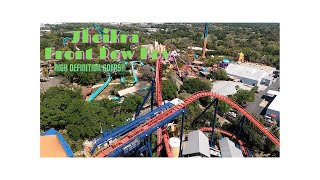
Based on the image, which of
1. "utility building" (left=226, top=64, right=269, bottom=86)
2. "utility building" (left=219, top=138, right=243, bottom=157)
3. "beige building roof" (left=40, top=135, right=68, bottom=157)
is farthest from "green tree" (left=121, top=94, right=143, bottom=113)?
"utility building" (left=226, top=64, right=269, bottom=86)

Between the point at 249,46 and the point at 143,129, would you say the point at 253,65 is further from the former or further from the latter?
the point at 143,129

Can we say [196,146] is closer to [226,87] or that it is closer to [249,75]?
[226,87]

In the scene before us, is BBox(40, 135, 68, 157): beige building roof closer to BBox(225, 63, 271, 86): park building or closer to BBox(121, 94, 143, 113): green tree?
BBox(121, 94, 143, 113): green tree

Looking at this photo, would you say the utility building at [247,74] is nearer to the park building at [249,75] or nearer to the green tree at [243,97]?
the park building at [249,75]

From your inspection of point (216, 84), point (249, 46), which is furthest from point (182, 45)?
point (216, 84)

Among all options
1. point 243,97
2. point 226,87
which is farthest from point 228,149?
point 226,87

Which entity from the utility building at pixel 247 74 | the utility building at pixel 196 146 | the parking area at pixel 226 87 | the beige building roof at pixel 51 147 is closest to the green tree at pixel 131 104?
the utility building at pixel 196 146
